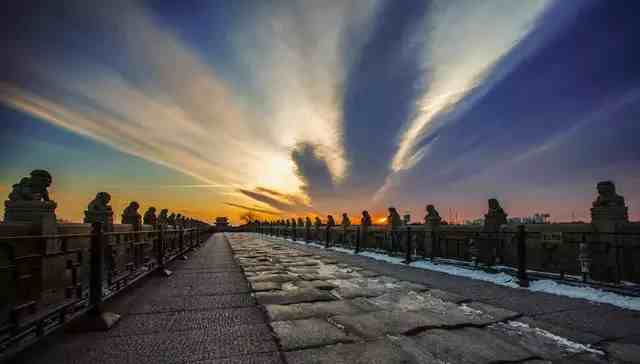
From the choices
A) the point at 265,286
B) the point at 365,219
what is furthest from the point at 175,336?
the point at 365,219

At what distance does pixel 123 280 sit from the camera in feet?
21.4

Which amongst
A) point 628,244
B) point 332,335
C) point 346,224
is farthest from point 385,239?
point 332,335

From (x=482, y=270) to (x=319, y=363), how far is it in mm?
8577

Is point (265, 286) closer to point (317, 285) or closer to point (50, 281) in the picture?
point (317, 285)

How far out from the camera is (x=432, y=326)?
4.63 m

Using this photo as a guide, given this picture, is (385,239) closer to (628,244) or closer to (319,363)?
(628,244)

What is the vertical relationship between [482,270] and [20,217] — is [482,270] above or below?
below

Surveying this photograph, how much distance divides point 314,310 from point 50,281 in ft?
16.6

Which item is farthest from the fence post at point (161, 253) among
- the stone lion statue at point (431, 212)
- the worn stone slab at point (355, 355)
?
the stone lion statue at point (431, 212)

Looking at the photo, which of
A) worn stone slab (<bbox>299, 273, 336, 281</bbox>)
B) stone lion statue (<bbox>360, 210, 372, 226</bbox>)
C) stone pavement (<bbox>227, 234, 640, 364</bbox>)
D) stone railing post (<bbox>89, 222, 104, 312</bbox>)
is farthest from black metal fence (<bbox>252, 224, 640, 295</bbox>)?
stone railing post (<bbox>89, 222, 104, 312</bbox>)

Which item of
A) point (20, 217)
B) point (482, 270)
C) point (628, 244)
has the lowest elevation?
point (482, 270)

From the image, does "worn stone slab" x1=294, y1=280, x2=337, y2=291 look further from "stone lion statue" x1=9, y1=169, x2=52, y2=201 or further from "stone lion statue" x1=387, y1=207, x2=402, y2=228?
"stone lion statue" x1=387, y1=207, x2=402, y2=228

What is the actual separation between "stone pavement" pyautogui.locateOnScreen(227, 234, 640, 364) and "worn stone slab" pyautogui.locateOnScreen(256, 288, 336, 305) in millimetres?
18

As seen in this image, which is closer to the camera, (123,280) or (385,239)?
(123,280)
